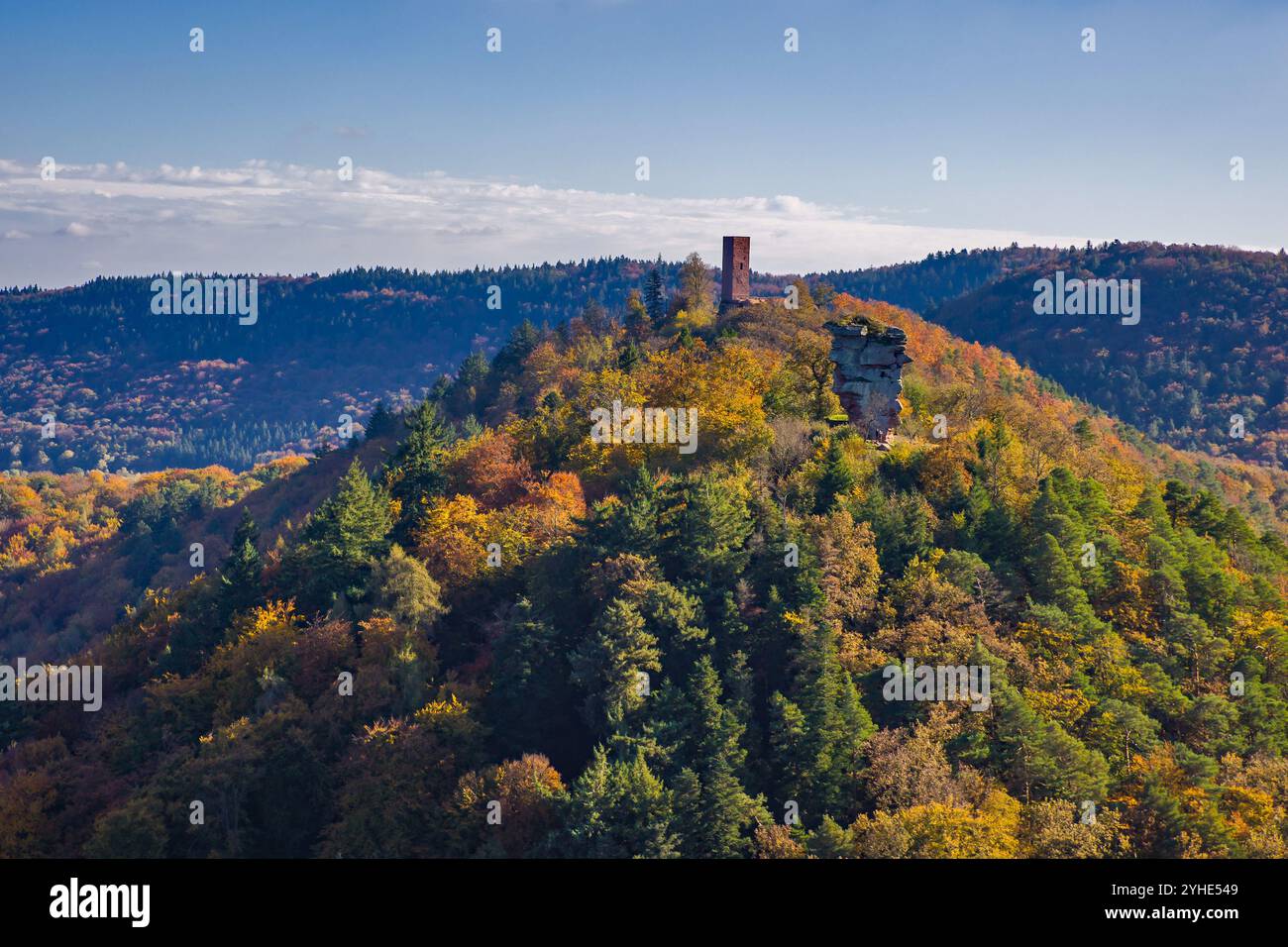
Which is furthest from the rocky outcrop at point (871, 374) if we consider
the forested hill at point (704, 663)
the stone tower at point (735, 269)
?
the stone tower at point (735, 269)

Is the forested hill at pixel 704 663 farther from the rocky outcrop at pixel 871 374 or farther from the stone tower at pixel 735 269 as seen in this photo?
the stone tower at pixel 735 269

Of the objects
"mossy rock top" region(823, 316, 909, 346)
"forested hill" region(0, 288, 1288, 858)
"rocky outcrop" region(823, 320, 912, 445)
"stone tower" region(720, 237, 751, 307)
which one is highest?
"stone tower" region(720, 237, 751, 307)

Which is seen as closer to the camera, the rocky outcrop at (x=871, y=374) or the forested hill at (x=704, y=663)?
the forested hill at (x=704, y=663)

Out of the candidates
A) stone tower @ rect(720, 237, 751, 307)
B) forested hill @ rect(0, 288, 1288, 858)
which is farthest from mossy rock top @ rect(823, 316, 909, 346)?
stone tower @ rect(720, 237, 751, 307)

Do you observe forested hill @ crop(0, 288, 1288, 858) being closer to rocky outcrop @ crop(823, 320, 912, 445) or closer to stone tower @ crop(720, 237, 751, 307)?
rocky outcrop @ crop(823, 320, 912, 445)

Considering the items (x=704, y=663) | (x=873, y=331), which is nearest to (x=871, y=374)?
(x=873, y=331)

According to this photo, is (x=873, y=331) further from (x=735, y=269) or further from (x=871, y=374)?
(x=735, y=269)
